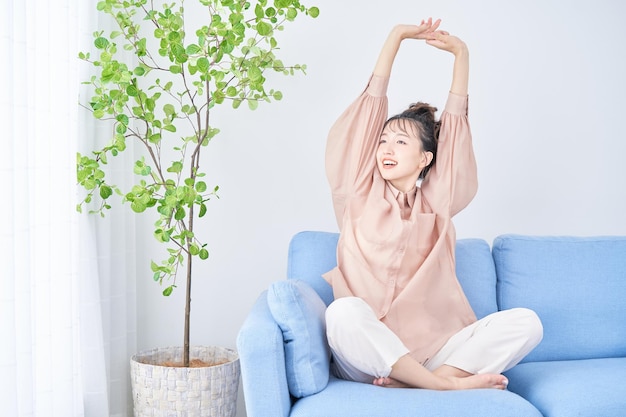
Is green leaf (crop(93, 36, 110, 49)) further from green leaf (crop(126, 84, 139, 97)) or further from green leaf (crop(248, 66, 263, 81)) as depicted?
green leaf (crop(248, 66, 263, 81))

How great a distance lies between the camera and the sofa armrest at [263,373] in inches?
73.4

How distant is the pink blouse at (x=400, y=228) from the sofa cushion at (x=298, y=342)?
13.6 inches

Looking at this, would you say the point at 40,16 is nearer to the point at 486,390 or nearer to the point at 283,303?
the point at 283,303

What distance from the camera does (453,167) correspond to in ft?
8.24

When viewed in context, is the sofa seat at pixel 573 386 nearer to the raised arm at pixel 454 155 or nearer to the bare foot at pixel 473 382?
the bare foot at pixel 473 382

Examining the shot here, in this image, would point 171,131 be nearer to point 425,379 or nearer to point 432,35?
point 432,35

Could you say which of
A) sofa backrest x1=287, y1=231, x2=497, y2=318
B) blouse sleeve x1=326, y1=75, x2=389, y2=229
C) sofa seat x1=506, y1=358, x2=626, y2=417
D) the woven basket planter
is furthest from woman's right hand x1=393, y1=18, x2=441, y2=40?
the woven basket planter

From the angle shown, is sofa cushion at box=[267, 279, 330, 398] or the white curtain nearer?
the white curtain

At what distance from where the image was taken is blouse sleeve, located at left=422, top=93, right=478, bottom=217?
251 cm

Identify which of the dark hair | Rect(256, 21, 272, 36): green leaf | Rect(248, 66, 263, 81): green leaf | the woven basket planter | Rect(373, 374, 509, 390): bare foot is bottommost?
the woven basket planter

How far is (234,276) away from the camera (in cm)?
300

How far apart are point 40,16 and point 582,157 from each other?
2.13 metres

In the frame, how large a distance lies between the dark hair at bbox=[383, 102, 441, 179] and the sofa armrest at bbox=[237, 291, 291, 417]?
0.94 metres

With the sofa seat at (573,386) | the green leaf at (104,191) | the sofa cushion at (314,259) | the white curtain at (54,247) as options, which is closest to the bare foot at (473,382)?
the sofa seat at (573,386)
